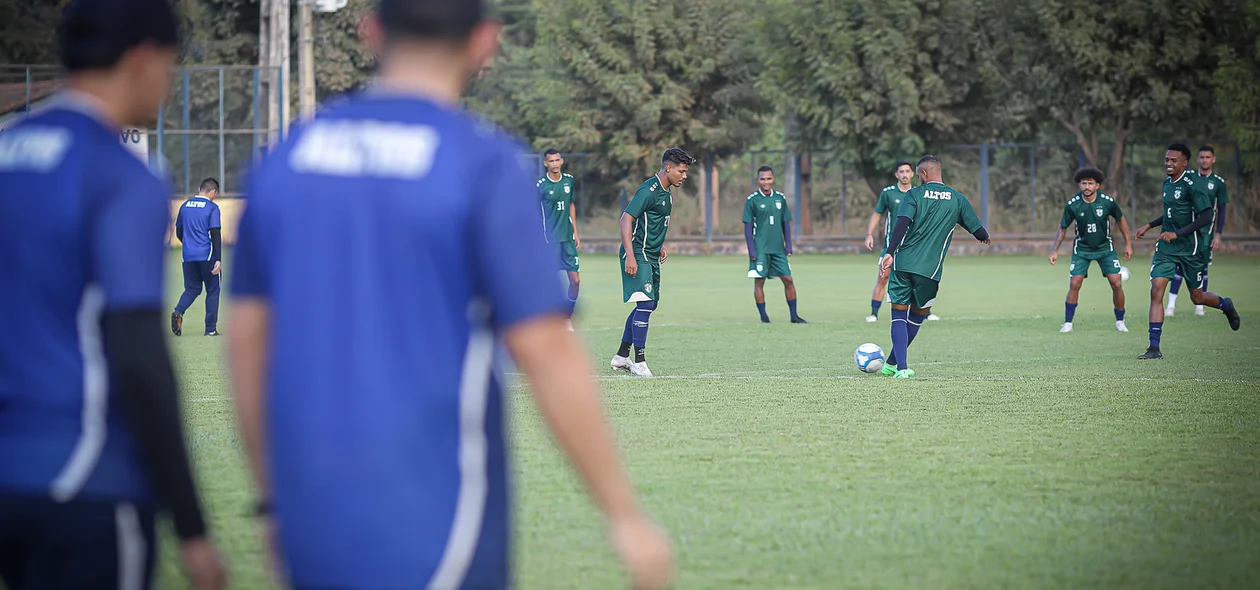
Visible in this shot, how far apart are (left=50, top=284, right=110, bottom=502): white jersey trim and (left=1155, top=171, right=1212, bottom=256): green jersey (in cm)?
1417

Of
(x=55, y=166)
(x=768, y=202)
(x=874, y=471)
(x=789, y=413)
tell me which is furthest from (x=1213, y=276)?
(x=55, y=166)

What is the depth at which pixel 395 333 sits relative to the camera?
244 centimetres

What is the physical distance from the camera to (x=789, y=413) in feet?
34.3

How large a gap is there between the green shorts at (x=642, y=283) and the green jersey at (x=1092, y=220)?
6.54m

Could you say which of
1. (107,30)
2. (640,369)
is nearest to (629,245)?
(640,369)

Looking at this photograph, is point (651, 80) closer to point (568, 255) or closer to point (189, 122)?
point (189, 122)

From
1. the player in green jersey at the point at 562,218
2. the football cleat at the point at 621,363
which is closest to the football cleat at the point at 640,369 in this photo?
the football cleat at the point at 621,363

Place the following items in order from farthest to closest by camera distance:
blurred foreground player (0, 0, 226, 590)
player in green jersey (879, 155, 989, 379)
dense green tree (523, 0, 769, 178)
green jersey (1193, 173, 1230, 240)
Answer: dense green tree (523, 0, 769, 178) → green jersey (1193, 173, 1230, 240) → player in green jersey (879, 155, 989, 379) → blurred foreground player (0, 0, 226, 590)

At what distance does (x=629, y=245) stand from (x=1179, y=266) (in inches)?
239

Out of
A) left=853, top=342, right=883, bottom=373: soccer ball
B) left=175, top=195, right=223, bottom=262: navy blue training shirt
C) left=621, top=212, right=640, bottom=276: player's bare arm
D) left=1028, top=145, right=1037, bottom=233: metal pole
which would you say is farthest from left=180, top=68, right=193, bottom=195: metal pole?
left=853, top=342, right=883, bottom=373: soccer ball

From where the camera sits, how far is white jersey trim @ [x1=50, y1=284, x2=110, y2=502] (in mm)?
2820

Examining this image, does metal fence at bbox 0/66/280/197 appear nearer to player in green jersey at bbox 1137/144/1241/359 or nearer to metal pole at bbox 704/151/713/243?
metal pole at bbox 704/151/713/243

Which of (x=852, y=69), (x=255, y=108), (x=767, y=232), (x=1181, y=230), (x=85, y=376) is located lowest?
(x=767, y=232)

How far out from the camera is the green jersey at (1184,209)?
1547 cm
